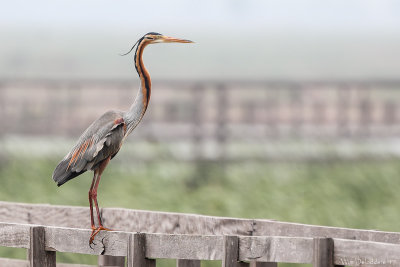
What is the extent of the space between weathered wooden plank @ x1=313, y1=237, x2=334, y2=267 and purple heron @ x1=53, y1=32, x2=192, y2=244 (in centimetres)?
152

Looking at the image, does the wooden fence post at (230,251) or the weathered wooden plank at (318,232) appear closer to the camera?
the wooden fence post at (230,251)

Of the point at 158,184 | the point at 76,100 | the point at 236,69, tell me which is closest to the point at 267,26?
the point at 236,69

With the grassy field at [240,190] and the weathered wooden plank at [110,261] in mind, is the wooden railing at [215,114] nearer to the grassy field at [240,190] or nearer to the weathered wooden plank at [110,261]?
the grassy field at [240,190]

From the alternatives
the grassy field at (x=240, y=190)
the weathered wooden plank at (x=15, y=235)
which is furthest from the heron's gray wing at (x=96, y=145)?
the grassy field at (x=240, y=190)

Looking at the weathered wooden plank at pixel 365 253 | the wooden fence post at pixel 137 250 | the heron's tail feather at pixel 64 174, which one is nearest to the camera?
the weathered wooden plank at pixel 365 253

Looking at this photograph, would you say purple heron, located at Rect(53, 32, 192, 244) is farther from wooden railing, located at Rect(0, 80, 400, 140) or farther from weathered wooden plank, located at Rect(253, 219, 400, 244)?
wooden railing, located at Rect(0, 80, 400, 140)

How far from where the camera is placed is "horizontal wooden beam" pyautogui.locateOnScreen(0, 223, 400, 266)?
5.93m

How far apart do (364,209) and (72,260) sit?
4088mm

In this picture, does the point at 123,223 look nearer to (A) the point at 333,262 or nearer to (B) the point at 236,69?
(A) the point at 333,262

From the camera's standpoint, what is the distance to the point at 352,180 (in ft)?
47.0

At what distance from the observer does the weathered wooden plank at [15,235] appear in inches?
283

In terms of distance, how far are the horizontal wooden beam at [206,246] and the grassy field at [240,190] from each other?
3898 mm

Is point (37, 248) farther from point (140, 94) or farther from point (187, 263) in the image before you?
point (140, 94)

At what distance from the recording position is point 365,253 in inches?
234
